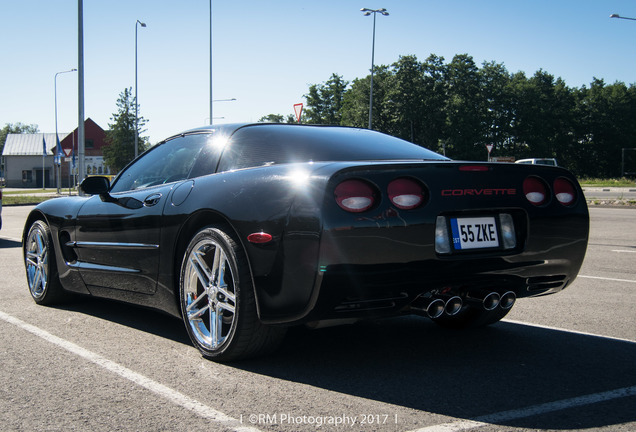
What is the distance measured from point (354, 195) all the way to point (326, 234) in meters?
0.26

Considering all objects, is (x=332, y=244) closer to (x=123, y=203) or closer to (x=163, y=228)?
(x=163, y=228)

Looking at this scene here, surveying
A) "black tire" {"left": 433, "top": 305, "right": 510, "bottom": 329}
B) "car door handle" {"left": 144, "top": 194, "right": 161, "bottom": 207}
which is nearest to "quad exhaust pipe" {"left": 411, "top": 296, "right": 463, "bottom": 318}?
"black tire" {"left": 433, "top": 305, "right": 510, "bottom": 329}

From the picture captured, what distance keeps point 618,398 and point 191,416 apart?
1870mm

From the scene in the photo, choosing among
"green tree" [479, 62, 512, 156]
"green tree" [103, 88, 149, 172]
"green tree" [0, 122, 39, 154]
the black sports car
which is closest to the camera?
the black sports car

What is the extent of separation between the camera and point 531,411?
9.06 ft

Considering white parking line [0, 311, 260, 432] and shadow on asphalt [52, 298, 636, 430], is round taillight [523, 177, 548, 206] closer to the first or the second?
shadow on asphalt [52, 298, 636, 430]

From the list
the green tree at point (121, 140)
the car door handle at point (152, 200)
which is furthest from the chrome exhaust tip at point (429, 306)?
the green tree at point (121, 140)

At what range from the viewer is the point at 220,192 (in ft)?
11.9

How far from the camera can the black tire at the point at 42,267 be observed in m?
5.30

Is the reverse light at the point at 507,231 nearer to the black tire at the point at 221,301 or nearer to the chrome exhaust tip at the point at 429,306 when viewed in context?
the chrome exhaust tip at the point at 429,306

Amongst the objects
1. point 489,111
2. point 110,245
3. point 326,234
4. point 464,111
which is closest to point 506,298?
point 326,234

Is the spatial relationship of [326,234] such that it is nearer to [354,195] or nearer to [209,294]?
[354,195]

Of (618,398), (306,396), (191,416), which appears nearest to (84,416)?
(191,416)

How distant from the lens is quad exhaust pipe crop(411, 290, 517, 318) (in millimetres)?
3322
